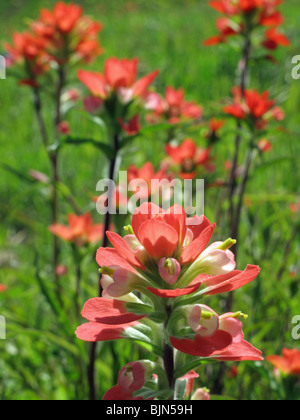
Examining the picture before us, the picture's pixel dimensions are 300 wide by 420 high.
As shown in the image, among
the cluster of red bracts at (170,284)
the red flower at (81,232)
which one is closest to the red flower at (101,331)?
the cluster of red bracts at (170,284)

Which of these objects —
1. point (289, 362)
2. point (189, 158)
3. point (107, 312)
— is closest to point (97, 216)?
point (189, 158)

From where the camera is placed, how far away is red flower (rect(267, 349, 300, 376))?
0.68 metres

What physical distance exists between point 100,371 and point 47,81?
783 millimetres

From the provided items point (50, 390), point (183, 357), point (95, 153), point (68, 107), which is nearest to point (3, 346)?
point (50, 390)

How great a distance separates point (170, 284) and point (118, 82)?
0.46m

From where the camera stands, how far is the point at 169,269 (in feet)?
1.36

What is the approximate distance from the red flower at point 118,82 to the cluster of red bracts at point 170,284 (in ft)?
1.26

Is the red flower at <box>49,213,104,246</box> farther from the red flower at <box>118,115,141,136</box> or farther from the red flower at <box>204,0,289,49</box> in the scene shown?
the red flower at <box>204,0,289,49</box>

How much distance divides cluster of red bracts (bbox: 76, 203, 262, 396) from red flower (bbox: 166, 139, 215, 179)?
0.68 metres

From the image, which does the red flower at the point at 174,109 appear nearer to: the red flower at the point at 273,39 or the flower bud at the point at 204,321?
the red flower at the point at 273,39

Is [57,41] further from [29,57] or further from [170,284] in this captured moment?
[170,284]

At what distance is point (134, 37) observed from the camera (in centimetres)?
460

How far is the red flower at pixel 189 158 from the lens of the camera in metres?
1.13
